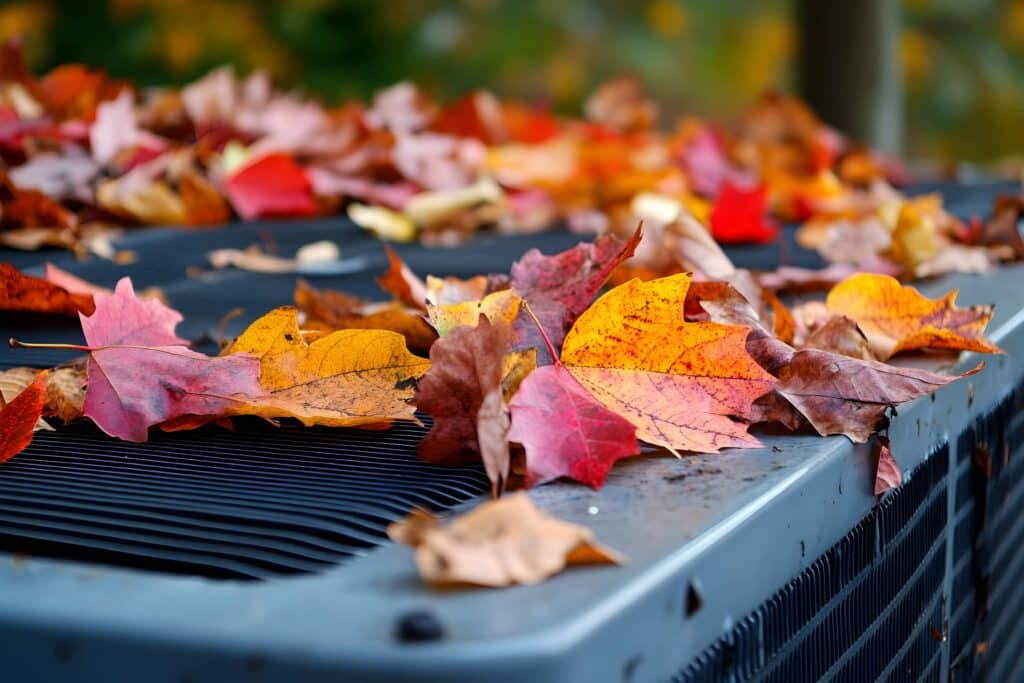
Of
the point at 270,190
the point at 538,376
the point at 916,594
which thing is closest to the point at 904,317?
the point at 916,594

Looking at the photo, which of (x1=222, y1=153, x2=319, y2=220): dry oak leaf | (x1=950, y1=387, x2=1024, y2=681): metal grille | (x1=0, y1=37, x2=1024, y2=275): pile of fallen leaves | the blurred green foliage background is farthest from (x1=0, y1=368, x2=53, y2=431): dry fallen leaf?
the blurred green foliage background

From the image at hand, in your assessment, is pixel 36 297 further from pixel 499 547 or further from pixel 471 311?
pixel 499 547

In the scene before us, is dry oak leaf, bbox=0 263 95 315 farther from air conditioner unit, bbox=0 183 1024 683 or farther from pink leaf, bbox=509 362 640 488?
pink leaf, bbox=509 362 640 488

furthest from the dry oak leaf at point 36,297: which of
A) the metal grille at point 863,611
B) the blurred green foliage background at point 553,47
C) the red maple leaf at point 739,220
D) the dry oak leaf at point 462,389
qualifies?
the blurred green foliage background at point 553,47

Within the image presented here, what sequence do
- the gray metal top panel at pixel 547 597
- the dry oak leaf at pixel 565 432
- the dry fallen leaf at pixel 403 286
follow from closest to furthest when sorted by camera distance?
the gray metal top panel at pixel 547 597 < the dry oak leaf at pixel 565 432 < the dry fallen leaf at pixel 403 286

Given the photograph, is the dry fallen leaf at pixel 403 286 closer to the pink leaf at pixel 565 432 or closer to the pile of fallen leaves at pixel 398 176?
the pink leaf at pixel 565 432

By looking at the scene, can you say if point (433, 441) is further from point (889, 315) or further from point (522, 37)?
point (522, 37)

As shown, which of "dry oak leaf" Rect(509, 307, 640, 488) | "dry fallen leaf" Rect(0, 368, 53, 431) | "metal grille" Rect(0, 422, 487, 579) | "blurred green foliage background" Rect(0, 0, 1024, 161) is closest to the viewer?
"metal grille" Rect(0, 422, 487, 579)

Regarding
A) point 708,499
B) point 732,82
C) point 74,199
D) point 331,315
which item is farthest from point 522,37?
point 708,499
